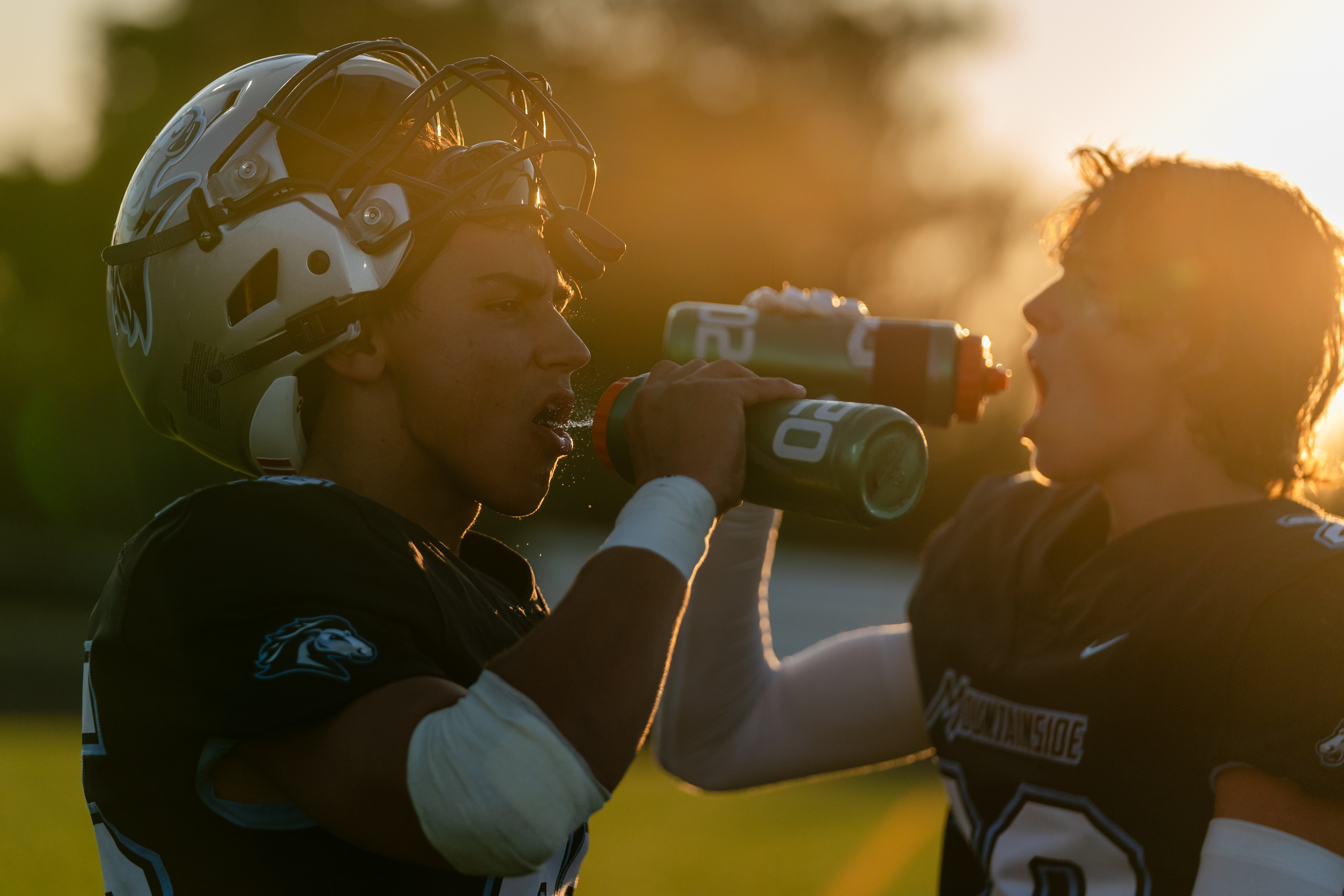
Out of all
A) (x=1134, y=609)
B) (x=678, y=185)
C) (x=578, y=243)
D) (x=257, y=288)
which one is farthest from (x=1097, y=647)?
(x=678, y=185)

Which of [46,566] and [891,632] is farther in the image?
[46,566]

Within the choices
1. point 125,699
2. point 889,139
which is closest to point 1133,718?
point 125,699

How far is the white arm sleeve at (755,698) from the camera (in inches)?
134

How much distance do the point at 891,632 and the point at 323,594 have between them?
2135 millimetres

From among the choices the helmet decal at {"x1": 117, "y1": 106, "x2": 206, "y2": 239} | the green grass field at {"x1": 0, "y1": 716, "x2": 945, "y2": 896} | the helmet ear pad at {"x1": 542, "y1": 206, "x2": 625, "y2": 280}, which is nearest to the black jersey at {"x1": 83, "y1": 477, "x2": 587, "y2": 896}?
the helmet decal at {"x1": 117, "y1": 106, "x2": 206, "y2": 239}

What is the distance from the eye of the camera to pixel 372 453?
2.20 metres

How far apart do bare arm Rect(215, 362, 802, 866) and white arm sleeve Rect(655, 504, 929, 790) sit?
1.59 meters

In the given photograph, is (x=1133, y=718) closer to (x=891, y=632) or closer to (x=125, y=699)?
(x=891, y=632)

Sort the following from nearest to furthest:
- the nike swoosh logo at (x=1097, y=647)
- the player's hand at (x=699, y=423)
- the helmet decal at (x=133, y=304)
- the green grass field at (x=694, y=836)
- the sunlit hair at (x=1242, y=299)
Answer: the player's hand at (x=699, y=423) → the helmet decal at (x=133, y=304) → the nike swoosh logo at (x=1097, y=647) → the sunlit hair at (x=1242, y=299) → the green grass field at (x=694, y=836)

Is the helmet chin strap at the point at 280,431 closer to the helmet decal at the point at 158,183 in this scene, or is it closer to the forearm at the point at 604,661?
the helmet decal at the point at 158,183

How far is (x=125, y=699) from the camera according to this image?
5.89 feet

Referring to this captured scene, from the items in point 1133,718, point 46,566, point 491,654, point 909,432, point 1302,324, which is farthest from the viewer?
point 46,566

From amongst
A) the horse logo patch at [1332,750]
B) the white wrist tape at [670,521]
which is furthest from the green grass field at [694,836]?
the white wrist tape at [670,521]

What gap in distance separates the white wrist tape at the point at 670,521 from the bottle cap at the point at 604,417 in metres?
0.34
